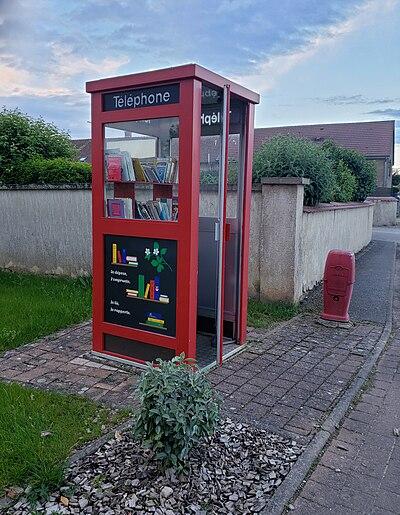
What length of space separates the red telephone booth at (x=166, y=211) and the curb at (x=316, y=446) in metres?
1.32

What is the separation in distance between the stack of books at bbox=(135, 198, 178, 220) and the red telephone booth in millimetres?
11

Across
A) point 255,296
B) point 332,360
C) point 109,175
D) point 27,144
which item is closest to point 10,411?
point 109,175

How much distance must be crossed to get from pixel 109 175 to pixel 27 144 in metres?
6.15

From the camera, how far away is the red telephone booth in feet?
13.5

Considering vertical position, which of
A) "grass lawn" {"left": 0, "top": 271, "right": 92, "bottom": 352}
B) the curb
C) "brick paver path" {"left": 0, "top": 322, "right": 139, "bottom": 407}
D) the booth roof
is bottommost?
the curb

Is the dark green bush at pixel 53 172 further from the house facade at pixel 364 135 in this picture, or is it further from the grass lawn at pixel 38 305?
the house facade at pixel 364 135

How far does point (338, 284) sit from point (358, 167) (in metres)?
9.13

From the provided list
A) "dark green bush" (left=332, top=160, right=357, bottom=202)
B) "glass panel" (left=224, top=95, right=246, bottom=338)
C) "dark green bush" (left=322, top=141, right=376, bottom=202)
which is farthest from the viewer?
"dark green bush" (left=322, top=141, right=376, bottom=202)

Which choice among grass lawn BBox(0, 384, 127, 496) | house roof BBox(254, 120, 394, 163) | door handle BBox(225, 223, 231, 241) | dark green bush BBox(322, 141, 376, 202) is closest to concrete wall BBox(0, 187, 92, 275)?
door handle BBox(225, 223, 231, 241)

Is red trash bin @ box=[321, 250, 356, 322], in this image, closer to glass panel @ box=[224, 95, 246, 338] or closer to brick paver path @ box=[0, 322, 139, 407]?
glass panel @ box=[224, 95, 246, 338]

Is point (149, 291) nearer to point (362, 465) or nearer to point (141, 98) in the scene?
point (141, 98)

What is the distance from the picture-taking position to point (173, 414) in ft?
8.64

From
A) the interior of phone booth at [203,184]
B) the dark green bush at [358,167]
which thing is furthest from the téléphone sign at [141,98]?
the dark green bush at [358,167]

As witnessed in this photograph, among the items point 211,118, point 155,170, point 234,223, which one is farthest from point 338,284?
point 155,170
